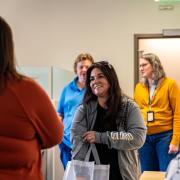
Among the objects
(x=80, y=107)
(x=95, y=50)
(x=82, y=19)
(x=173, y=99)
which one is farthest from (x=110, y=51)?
(x=80, y=107)

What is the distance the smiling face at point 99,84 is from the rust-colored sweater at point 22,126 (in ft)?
2.30

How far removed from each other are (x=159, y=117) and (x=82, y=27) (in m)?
1.63

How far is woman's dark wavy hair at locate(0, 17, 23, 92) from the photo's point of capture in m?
1.32

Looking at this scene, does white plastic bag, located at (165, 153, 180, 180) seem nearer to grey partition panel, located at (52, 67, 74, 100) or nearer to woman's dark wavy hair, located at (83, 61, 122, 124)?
woman's dark wavy hair, located at (83, 61, 122, 124)

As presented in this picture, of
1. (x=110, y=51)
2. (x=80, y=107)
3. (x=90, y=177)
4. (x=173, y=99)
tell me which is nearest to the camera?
(x=90, y=177)

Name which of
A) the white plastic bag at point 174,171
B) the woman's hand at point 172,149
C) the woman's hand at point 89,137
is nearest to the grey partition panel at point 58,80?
the woman's hand at point 172,149

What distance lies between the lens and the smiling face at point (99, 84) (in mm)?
2057

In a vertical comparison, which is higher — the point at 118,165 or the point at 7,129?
the point at 7,129

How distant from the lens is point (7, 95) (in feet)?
4.27

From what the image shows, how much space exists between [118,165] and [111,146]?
4.2 inches

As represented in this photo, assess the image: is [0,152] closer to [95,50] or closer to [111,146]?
[111,146]

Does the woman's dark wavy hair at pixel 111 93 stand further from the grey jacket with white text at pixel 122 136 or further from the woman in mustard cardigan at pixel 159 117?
the woman in mustard cardigan at pixel 159 117

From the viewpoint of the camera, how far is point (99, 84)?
2.05 meters

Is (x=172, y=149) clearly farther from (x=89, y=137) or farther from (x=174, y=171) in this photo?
(x=174, y=171)
